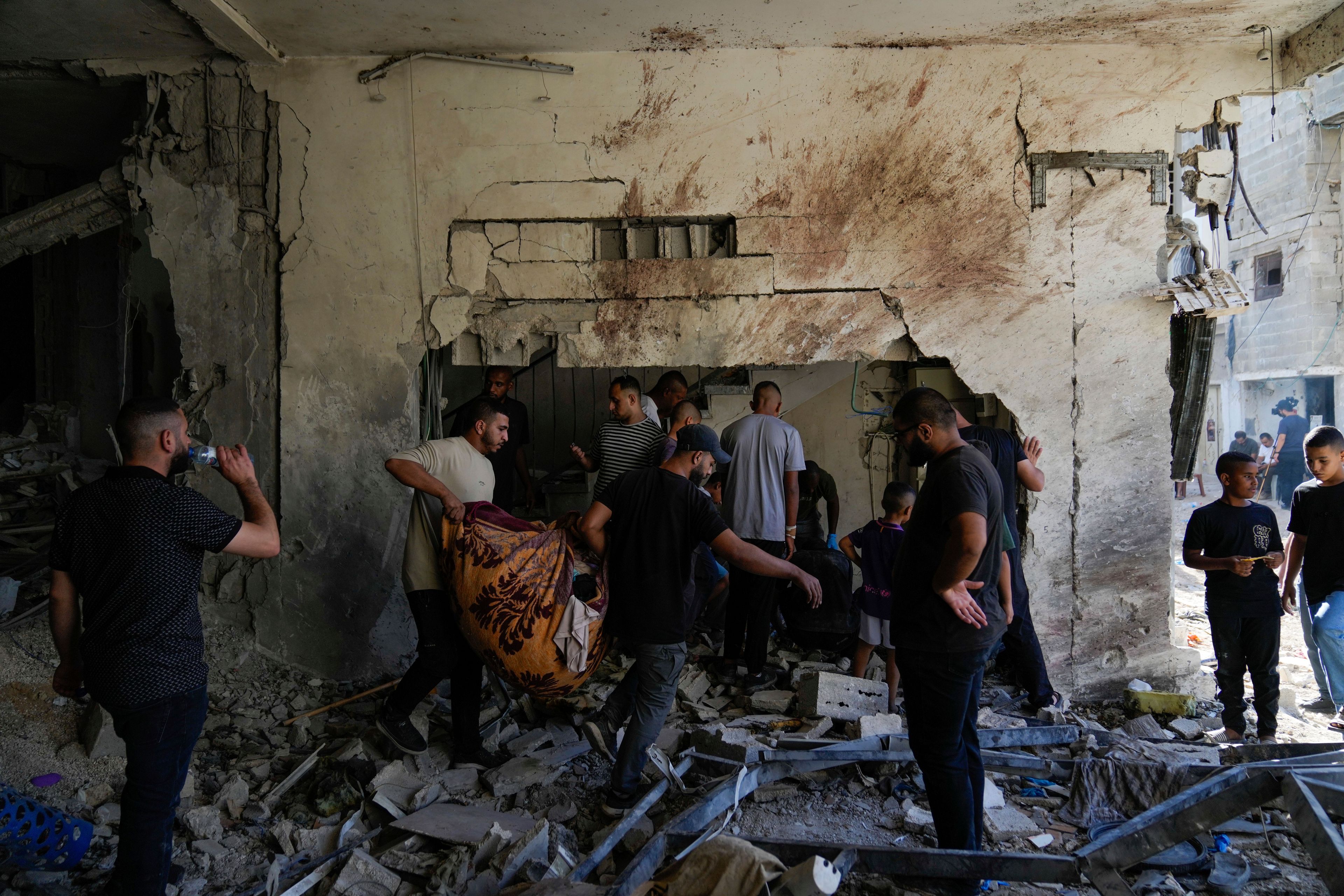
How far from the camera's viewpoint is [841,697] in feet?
15.0

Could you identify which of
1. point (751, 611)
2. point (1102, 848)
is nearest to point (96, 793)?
point (751, 611)

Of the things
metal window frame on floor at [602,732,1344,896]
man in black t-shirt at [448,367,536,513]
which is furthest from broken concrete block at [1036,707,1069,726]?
man in black t-shirt at [448,367,536,513]

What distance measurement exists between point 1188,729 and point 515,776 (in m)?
3.81

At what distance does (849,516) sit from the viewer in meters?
8.66

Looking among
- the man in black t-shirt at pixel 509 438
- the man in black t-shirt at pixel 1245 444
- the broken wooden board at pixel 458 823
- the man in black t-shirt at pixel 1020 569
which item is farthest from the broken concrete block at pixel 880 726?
the man in black t-shirt at pixel 1245 444

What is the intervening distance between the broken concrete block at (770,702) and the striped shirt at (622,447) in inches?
62.2

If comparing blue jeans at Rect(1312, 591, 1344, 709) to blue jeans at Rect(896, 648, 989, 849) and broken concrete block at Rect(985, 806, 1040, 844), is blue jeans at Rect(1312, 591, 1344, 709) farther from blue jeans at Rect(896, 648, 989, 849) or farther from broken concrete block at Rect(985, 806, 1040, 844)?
blue jeans at Rect(896, 648, 989, 849)

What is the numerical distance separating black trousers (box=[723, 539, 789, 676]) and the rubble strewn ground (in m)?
0.29

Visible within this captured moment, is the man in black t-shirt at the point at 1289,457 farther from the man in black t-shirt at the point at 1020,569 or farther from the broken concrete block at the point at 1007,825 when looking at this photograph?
the broken concrete block at the point at 1007,825

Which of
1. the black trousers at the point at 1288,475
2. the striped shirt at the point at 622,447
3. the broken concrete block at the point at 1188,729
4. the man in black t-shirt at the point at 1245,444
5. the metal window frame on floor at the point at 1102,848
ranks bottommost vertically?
the broken concrete block at the point at 1188,729

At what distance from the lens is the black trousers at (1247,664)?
172 inches

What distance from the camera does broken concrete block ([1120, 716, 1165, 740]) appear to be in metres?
4.56

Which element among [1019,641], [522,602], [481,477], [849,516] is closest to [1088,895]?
[1019,641]

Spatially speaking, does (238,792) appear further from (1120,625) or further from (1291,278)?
(1291,278)
